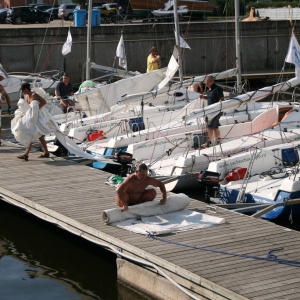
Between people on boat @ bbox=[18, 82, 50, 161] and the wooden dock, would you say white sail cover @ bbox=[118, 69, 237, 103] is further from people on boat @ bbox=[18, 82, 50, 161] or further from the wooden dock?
the wooden dock

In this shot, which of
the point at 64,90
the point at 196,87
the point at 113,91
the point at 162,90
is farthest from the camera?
the point at 64,90

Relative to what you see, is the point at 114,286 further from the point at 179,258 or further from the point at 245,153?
the point at 245,153

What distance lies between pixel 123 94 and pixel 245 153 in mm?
8352

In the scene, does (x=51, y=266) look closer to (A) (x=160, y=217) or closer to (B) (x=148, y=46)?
(A) (x=160, y=217)

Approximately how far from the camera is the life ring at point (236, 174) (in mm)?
17281

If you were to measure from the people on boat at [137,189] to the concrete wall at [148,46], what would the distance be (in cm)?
2342

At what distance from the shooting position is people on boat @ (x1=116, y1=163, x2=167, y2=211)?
13484 millimetres

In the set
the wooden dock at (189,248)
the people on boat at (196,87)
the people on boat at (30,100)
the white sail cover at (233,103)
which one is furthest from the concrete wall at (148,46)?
the wooden dock at (189,248)

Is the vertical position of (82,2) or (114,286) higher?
(82,2)

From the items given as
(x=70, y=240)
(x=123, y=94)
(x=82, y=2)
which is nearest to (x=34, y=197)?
(x=70, y=240)

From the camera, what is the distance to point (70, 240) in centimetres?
1540

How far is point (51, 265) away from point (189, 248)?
2.97 meters

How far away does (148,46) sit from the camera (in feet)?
130

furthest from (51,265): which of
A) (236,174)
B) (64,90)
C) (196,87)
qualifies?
(64,90)
